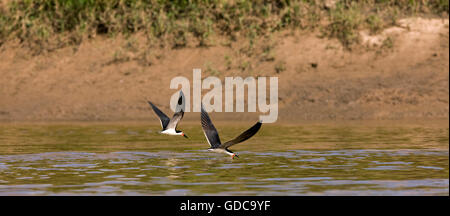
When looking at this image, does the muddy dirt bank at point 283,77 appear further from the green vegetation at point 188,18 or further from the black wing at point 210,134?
the black wing at point 210,134

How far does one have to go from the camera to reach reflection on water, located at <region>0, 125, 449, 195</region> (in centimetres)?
936

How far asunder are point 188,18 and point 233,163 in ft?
43.9

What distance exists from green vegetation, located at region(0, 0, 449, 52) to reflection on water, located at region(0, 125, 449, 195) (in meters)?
7.14

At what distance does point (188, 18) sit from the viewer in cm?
2489

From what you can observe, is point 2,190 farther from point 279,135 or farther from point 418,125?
point 418,125

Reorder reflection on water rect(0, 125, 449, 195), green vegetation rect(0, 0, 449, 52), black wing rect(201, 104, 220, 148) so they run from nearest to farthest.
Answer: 1. reflection on water rect(0, 125, 449, 195)
2. black wing rect(201, 104, 220, 148)
3. green vegetation rect(0, 0, 449, 52)

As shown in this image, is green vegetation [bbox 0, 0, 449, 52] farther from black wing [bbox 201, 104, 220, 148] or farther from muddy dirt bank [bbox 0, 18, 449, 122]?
black wing [bbox 201, 104, 220, 148]

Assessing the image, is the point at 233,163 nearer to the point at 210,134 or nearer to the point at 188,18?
the point at 210,134

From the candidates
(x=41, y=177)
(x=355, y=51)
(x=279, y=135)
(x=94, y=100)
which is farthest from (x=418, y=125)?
(x=41, y=177)

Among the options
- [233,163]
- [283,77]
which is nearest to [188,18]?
[283,77]

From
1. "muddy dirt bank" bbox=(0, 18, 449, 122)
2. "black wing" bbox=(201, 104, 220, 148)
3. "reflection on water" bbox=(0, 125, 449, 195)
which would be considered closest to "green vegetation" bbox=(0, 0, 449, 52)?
"muddy dirt bank" bbox=(0, 18, 449, 122)

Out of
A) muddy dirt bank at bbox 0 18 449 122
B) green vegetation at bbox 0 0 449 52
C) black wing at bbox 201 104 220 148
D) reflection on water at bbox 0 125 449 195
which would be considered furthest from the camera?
green vegetation at bbox 0 0 449 52

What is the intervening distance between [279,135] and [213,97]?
221 inches
